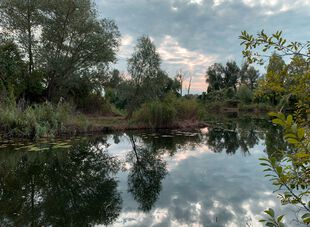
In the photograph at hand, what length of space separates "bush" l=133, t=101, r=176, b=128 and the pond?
18.4 feet

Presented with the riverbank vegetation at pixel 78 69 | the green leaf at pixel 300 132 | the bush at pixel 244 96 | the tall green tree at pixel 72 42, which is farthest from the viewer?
the bush at pixel 244 96

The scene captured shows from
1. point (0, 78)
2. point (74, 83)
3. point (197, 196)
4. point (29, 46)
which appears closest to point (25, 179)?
point (197, 196)

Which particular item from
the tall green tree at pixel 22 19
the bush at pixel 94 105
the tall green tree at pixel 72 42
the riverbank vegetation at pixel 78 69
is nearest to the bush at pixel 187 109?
the riverbank vegetation at pixel 78 69

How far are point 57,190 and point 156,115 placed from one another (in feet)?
32.4

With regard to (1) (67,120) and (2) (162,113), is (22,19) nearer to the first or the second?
(1) (67,120)

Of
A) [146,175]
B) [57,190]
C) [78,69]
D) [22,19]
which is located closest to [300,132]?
[57,190]

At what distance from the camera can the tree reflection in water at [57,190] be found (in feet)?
11.7

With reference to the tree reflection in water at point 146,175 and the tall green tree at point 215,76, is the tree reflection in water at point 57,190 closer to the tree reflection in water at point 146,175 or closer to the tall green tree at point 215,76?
the tree reflection in water at point 146,175

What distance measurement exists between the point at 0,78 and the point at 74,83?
4761 millimetres

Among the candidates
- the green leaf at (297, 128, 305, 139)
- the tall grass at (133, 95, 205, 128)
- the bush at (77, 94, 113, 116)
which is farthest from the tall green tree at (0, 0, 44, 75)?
the green leaf at (297, 128, 305, 139)

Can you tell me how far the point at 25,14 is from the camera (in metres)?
16.8

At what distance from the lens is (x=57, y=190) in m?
4.67

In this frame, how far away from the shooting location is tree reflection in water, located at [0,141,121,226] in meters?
3.57

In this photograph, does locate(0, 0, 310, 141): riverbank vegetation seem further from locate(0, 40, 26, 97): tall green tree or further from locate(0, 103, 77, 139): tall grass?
locate(0, 103, 77, 139): tall grass
